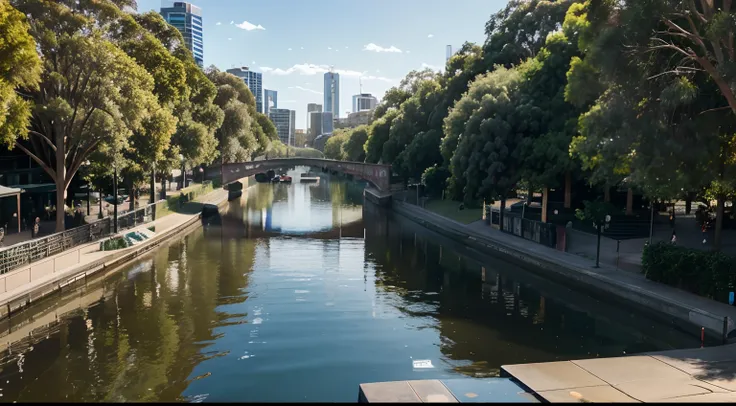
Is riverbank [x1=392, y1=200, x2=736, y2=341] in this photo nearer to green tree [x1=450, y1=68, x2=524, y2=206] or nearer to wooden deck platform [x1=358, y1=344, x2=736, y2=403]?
green tree [x1=450, y1=68, x2=524, y2=206]

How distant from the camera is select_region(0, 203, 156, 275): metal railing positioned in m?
26.9

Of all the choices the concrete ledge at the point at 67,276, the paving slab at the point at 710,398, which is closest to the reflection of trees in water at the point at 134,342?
the concrete ledge at the point at 67,276

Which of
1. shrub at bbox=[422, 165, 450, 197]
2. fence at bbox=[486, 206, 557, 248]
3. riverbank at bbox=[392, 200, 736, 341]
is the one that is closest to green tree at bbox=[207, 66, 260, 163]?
shrub at bbox=[422, 165, 450, 197]

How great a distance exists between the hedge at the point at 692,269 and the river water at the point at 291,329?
2.92 metres

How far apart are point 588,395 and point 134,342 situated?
15.7 metres

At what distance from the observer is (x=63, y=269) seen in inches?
1137

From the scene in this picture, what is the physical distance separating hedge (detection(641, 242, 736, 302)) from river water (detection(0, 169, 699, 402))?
2918 mm

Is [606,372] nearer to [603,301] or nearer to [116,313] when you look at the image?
[603,301]

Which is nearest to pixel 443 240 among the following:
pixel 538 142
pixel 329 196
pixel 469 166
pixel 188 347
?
pixel 469 166

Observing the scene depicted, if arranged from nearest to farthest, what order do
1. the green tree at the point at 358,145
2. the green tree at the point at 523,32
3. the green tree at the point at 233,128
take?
the green tree at the point at 523,32
the green tree at the point at 233,128
the green tree at the point at 358,145

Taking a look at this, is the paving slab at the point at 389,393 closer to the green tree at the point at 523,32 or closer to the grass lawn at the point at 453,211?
the grass lawn at the point at 453,211

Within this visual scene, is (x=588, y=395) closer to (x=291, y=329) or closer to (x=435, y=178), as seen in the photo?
(x=291, y=329)

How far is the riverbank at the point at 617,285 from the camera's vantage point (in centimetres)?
2227

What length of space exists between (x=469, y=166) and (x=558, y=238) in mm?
9240
